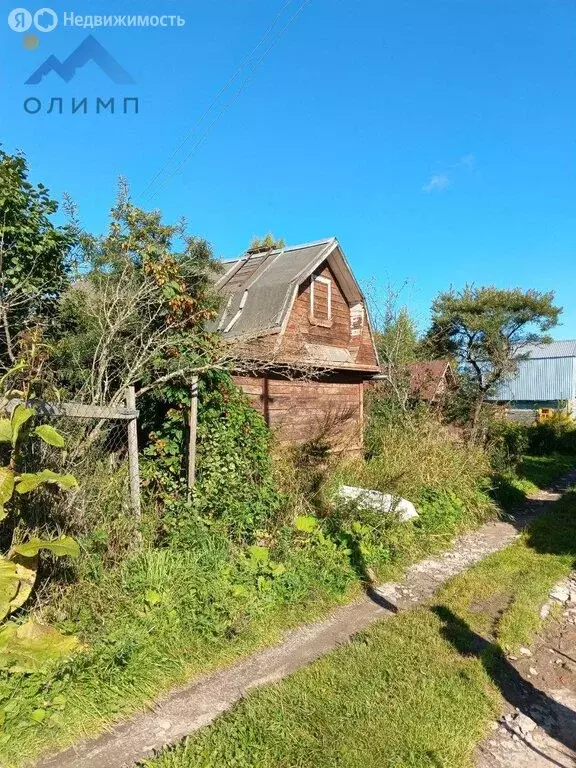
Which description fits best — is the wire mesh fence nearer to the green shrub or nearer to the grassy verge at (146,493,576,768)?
the grassy verge at (146,493,576,768)

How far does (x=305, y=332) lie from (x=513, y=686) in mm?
8369

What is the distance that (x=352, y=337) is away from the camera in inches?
497

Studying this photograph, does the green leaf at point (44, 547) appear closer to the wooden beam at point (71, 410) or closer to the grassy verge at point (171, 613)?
the grassy verge at point (171, 613)

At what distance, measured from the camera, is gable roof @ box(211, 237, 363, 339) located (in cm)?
1027

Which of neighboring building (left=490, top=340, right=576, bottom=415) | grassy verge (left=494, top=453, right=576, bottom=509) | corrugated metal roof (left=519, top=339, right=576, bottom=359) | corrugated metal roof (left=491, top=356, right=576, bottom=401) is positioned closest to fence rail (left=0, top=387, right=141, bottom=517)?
grassy verge (left=494, top=453, right=576, bottom=509)

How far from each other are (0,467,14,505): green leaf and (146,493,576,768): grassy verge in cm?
192

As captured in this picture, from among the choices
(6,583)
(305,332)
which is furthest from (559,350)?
(6,583)

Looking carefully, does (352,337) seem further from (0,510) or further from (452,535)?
(0,510)

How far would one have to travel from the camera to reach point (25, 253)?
222 inches

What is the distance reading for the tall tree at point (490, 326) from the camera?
17.3 metres

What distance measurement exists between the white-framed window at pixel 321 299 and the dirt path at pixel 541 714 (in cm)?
819

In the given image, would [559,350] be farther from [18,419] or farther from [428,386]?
[18,419]

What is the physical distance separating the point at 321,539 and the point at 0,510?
385 cm

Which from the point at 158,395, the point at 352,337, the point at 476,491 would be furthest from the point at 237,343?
the point at 352,337
